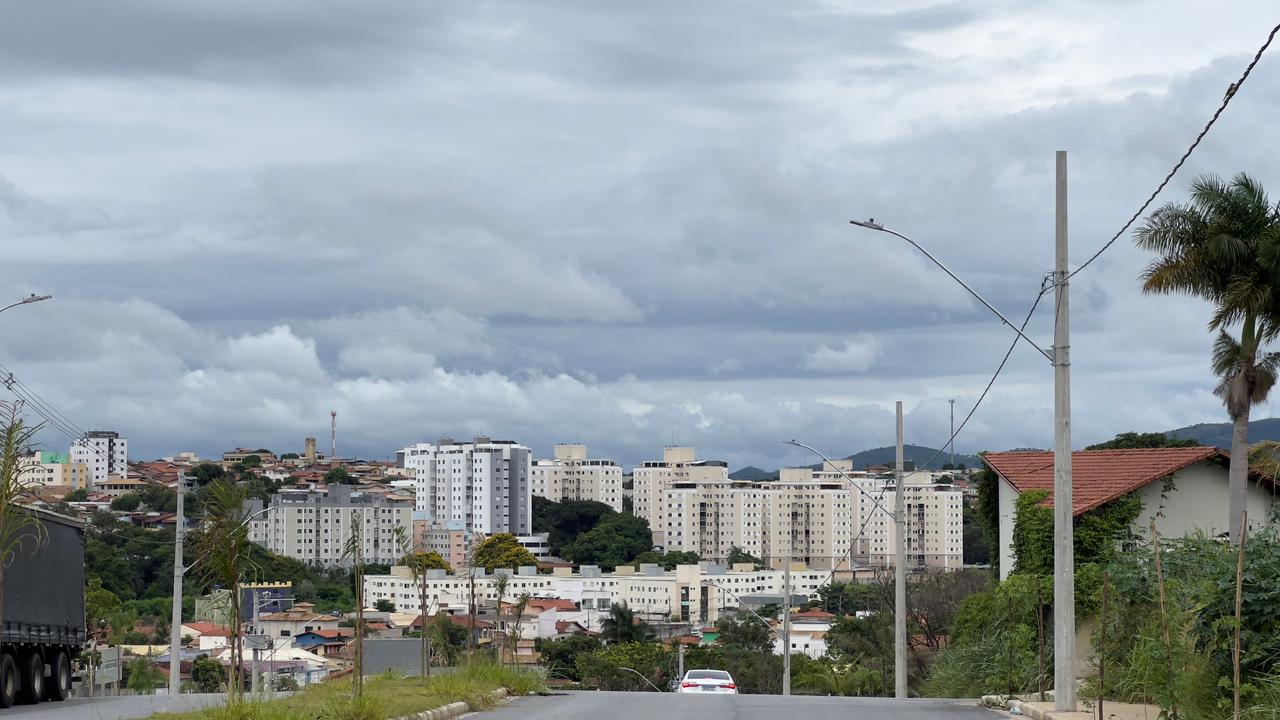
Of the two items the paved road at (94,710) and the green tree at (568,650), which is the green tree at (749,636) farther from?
the paved road at (94,710)

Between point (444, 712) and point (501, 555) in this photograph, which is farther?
point (501, 555)

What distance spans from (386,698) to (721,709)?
22.4ft

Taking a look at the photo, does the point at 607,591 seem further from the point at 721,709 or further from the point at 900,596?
the point at 721,709

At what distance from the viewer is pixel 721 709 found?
1036 inches

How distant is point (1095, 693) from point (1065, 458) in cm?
375

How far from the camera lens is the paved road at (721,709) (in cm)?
2331

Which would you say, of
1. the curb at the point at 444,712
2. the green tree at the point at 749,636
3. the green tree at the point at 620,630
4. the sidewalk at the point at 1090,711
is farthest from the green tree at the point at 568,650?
the sidewalk at the point at 1090,711

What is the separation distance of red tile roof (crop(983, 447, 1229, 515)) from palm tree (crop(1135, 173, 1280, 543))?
1286mm

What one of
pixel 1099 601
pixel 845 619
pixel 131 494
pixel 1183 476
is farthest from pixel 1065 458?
pixel 131 494

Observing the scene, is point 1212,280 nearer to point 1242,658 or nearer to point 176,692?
point 1242,658

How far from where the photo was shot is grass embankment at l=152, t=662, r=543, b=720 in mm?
16797

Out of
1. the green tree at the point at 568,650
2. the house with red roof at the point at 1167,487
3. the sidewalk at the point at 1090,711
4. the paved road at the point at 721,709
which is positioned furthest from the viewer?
the green tree at the point at 568,650

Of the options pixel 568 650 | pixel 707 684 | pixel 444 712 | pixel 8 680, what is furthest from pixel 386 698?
pixel 568 650

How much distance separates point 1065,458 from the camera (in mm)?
23703
